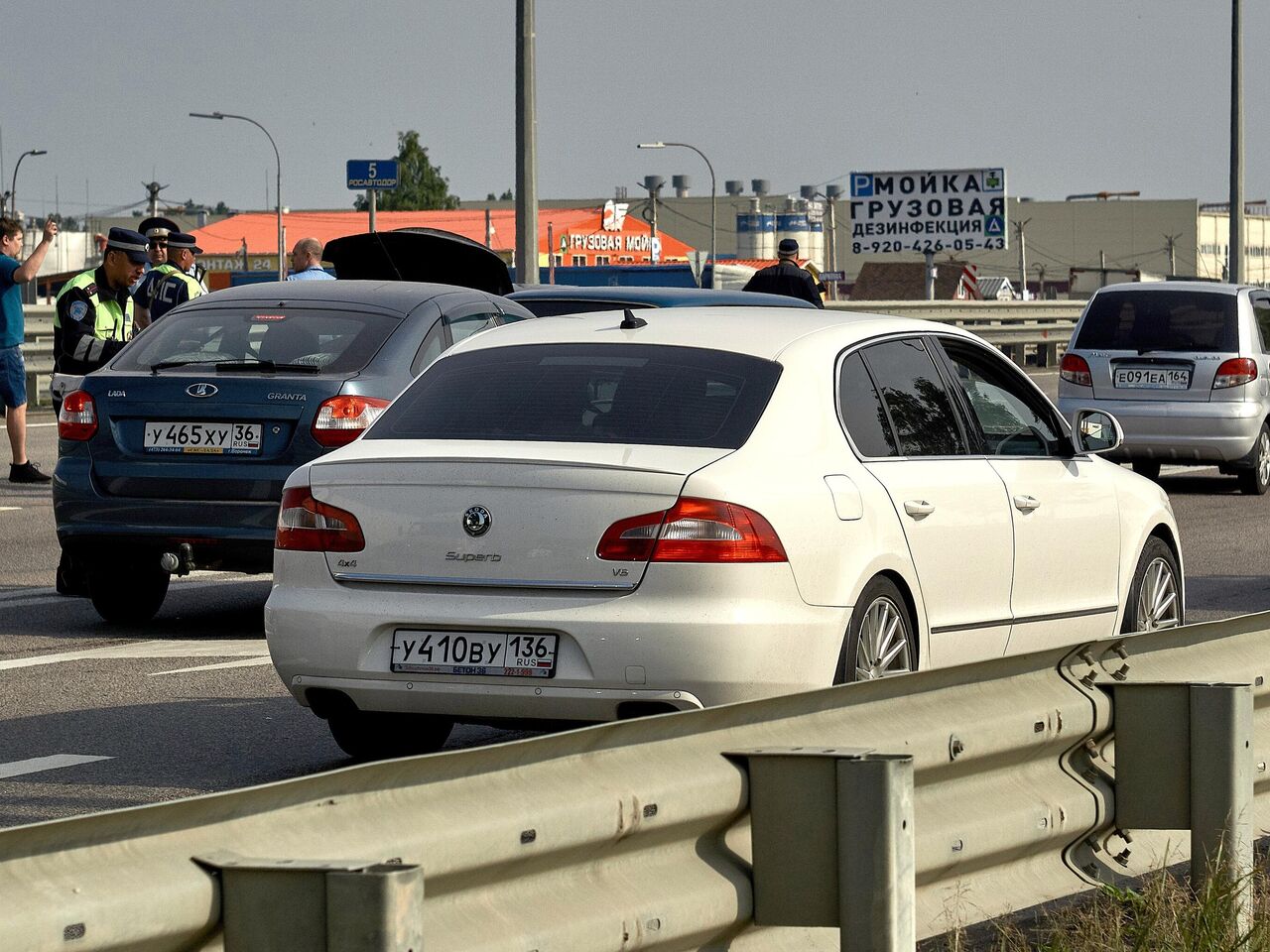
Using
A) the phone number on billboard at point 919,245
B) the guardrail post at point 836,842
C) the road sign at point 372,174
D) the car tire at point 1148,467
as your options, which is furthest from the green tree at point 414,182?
the guardrail post at point 836,842

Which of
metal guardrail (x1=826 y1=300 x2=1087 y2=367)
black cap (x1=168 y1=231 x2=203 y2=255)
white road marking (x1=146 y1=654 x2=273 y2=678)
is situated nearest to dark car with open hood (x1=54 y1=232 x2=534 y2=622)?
white road marking (x1=146 y1=654 x2=273 y2=678)

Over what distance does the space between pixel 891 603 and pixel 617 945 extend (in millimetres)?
2888

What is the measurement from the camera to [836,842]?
12.8ft

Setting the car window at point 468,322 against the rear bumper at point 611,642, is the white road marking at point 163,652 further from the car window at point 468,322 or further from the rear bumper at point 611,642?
the rear bumper at point 611,642

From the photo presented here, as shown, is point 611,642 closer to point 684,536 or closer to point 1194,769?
point 684,536

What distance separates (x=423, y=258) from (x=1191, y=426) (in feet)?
21.8

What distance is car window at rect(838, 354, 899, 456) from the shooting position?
22.0 ft

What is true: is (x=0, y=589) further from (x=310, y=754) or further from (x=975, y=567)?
(x=975, y=567)

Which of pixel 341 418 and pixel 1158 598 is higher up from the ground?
pixel 341 418

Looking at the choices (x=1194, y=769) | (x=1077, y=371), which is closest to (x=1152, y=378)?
(x=1077, y=371)

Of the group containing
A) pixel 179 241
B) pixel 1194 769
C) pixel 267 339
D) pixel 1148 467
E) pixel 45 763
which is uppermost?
pixel 179 241

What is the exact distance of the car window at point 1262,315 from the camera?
18.6 meters

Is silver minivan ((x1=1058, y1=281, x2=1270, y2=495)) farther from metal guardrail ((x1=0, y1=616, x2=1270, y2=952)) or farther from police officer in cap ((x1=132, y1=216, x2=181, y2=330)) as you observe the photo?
metal guardrail ((x1=0, y1=616, x2=1270, y2=952))

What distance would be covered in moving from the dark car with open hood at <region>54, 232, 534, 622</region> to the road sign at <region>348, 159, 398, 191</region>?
3123cm
